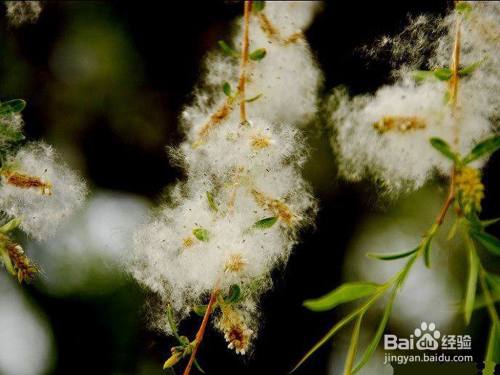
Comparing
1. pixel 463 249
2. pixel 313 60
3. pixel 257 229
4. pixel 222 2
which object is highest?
pixel 222 2

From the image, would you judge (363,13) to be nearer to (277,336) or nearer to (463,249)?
(463,249)

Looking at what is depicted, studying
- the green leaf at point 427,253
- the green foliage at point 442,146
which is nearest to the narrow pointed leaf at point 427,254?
the green leaf at point 427,253

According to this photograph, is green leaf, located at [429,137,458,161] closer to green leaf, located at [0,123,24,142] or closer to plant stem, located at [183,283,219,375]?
plant stem, located at [183,283,219,375]

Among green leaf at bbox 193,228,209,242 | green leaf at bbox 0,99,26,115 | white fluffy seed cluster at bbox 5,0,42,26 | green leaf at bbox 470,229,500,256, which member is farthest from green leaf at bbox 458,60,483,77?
white fluffy seed cluster at bbox 5,0,42,26

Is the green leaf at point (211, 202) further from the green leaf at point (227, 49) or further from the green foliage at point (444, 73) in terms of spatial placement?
the green foliage at point (444, 73)

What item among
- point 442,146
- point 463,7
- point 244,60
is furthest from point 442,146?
point 244,60

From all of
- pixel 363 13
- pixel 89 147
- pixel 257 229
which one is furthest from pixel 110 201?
pixel 363 13
